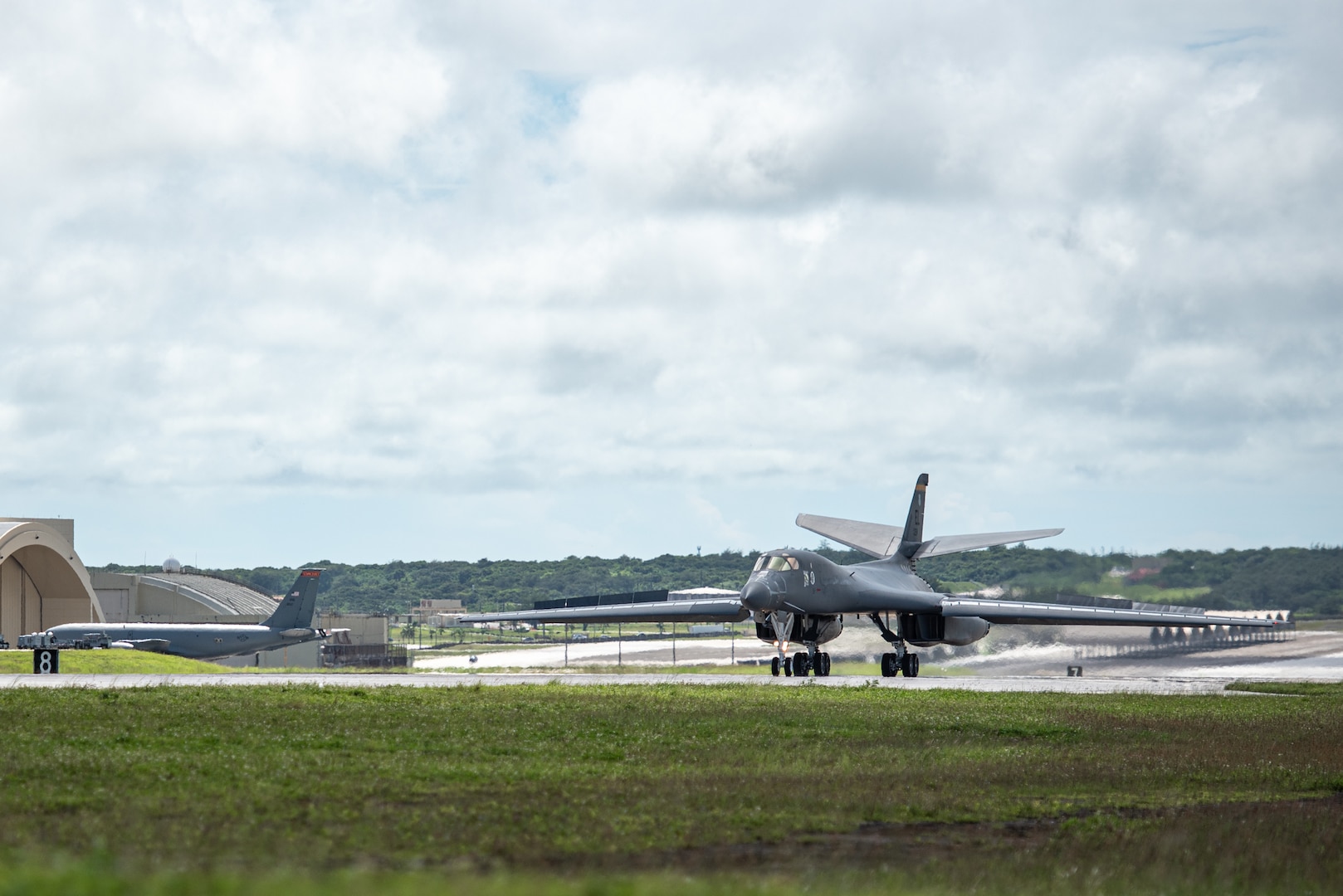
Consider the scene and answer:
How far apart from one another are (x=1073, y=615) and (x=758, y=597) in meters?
13.1

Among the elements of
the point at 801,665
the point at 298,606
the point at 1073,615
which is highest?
the point at 298,606

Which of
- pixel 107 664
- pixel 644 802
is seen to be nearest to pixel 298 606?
pixel 107 664

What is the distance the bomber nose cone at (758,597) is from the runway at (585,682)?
7.82ft

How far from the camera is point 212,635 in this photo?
7088 centimetres

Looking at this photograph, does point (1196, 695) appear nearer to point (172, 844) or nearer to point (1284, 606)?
point (1284, 606)

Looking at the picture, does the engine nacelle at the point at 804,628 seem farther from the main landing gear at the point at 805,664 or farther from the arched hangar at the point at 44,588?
the arched hangar at the point at 44,588

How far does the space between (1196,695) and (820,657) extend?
13.5 m

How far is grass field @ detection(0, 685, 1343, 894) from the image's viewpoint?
32.8 feet

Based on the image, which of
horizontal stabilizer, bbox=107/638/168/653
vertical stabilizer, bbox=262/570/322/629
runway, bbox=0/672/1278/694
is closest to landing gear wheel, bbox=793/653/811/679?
runway, bbox=0/672/1278/694

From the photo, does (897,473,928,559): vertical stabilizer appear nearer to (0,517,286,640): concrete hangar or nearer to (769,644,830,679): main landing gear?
(769,644,830,679): main landing gear

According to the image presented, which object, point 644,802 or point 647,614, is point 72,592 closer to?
point 647,614

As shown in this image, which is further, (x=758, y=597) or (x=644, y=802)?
(x=758, y=597)

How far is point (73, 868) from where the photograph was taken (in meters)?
8.02

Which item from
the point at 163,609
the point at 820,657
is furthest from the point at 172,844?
the point at 163,609
